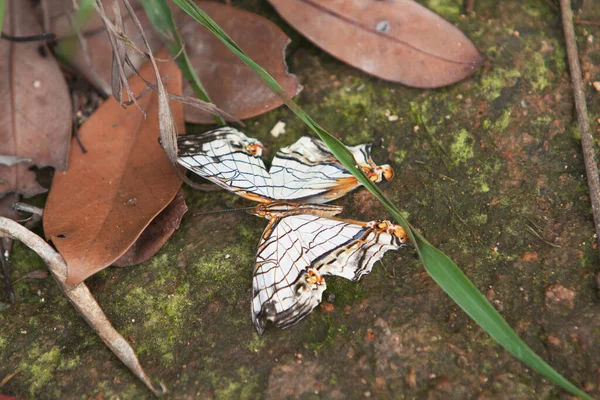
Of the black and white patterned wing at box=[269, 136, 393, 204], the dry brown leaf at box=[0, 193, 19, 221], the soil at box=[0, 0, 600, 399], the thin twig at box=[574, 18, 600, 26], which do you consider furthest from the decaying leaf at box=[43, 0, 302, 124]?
the thin twig at box=[574, 18, 600, 26]

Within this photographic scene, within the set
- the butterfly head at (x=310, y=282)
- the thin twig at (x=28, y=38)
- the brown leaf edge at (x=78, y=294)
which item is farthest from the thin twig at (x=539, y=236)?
the thin twig at (x=28, y=38)

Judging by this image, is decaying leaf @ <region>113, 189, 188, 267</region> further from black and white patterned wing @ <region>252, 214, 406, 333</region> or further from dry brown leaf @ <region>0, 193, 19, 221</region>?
dry brown leaf @ <region>0, 193, 19, 221</region>

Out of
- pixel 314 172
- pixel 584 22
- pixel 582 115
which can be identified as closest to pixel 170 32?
pixel 314 172

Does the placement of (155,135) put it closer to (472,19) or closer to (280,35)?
(280,35)

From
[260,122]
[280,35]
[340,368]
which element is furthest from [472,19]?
[340,368]

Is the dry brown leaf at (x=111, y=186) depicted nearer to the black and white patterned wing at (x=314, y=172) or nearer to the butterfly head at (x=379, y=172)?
the black and white patterned wing at (x=314, y=172)
